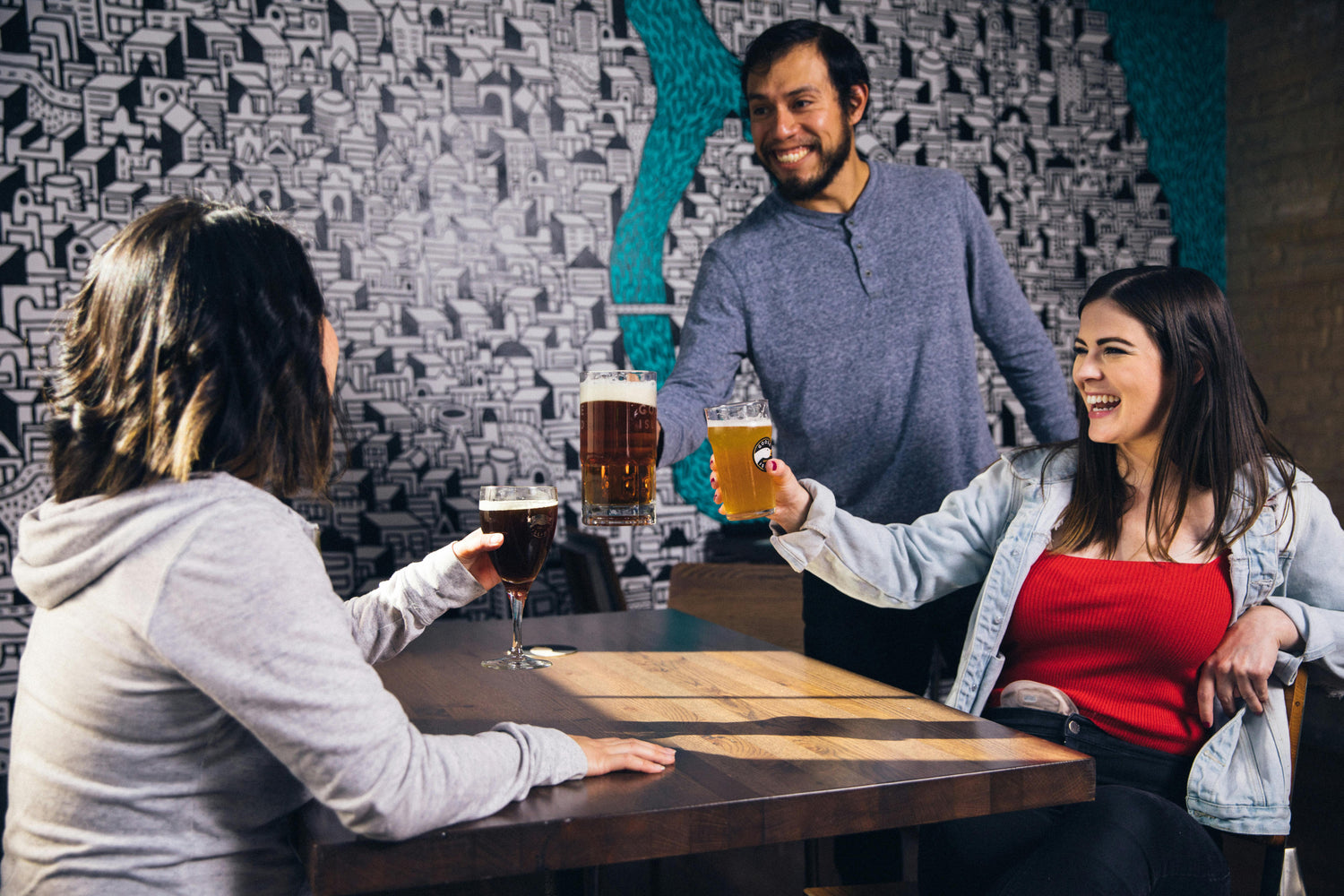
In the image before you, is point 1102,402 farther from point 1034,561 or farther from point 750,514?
point 750,514

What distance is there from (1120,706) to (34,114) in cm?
359

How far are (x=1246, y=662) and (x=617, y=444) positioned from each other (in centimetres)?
96

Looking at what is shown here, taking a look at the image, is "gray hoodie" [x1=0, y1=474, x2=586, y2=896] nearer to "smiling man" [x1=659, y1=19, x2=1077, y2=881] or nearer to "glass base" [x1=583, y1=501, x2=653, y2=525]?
"glass base" [x1=583, y1=501, x2=653, y2=525]

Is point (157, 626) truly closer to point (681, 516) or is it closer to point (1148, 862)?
point (1148, 862)

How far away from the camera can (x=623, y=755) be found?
102cm

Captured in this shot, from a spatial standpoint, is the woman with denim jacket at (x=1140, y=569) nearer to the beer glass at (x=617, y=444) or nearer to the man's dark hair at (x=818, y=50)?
the beer glass at (x=617, y=444)

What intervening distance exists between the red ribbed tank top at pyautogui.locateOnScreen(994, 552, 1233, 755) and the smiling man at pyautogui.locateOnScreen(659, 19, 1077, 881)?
1.30ft

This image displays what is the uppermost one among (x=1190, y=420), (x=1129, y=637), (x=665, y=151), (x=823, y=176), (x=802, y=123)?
(x=665, y=151)

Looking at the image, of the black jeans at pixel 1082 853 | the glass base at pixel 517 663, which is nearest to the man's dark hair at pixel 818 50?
the glass base at pixel 517 663

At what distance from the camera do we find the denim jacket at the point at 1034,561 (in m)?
1.46

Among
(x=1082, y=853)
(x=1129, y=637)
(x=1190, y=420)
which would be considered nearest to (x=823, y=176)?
(x=1190, y=420)

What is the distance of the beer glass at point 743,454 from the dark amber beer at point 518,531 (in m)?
0.29

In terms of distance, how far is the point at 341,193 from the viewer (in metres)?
3.53

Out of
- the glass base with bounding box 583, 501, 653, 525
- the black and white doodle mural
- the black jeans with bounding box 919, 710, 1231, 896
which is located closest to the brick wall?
the black and white doodle mural
